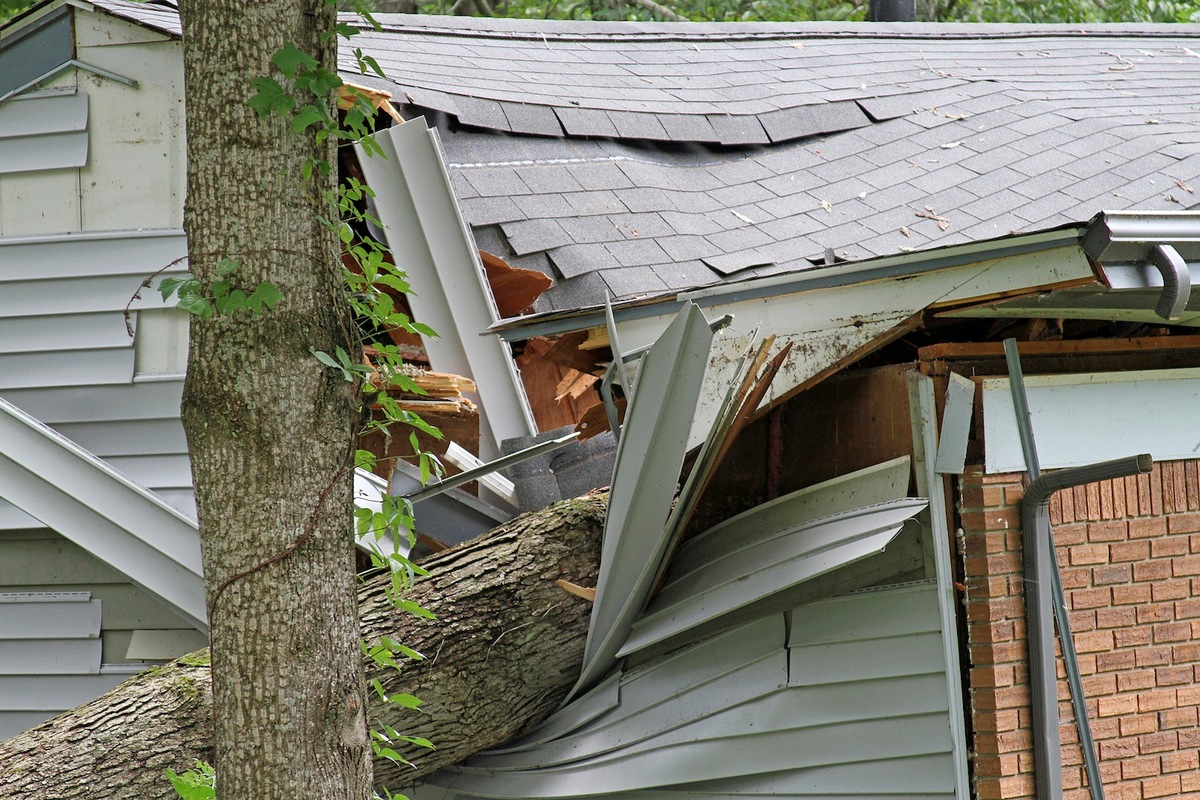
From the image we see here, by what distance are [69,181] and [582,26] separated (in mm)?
3976

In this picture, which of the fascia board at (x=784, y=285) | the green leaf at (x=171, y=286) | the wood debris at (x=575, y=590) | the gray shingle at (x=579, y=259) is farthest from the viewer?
the gray shingle at (x=579, y=259)

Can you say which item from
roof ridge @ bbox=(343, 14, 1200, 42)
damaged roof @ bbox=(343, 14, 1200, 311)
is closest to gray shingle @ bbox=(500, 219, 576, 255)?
damaged roof @ bbox=(343, 14, 1200, 311)

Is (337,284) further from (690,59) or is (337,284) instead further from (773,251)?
(690,59)

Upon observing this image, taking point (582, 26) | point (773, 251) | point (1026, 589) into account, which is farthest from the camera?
point (582, 26)

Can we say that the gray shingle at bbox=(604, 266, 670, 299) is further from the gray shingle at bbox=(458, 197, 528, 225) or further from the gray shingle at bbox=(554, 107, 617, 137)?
the gray shingle at bbox=(554, 107, 617, 137)

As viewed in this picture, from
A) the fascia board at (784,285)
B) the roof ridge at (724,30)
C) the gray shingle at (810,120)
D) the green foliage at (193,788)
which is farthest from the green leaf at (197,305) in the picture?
the roof ridge at (724,30)

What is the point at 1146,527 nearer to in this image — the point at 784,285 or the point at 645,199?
the point at 784,285

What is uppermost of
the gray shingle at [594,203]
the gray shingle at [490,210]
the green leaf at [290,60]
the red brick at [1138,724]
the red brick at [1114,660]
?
the gray shingle at [594,203]

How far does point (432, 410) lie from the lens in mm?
4090

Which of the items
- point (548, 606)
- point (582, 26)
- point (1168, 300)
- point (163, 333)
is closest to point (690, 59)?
point (582, 26)

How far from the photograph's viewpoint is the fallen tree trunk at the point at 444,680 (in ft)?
12.2

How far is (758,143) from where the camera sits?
609 centimetres

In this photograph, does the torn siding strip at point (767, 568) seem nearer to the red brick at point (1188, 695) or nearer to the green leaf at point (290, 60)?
the red brick at point (1188, 695)

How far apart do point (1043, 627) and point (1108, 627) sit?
36 centimetres
